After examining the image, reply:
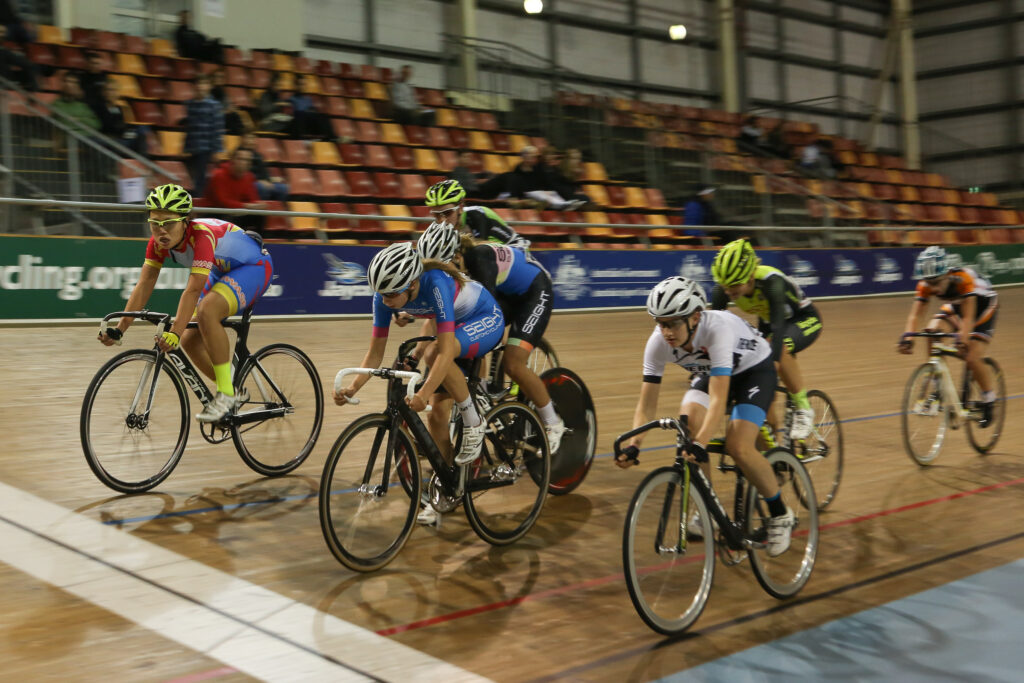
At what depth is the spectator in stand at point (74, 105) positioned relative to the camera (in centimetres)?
941

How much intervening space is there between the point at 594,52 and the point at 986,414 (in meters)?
16.8

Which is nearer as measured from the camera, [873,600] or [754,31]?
[873,600]

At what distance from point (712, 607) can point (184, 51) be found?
36.3 ft

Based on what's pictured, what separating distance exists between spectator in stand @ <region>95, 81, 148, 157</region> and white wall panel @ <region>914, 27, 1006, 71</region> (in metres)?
25.8

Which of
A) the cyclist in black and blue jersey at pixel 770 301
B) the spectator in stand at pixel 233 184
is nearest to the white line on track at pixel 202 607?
the cyclist in black and blue jersey at pixel 770 301

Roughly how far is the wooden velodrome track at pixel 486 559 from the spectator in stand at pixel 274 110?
5.19 meters

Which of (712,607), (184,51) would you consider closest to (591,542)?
(712,607)

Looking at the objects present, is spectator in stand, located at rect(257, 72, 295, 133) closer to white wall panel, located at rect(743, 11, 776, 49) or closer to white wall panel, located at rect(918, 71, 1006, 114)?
white wall panel, located at rect(743, 11, 776, 49)

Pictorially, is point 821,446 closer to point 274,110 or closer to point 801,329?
point 801,329

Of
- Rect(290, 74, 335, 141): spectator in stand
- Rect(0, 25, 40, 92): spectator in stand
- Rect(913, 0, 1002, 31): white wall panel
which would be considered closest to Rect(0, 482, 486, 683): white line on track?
Rect(0, 25, 40, 92): spectator in stand

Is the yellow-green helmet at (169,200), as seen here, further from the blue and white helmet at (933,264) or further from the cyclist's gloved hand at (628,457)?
the blue and white helmet at (933,264)

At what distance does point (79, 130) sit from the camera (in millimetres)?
8945

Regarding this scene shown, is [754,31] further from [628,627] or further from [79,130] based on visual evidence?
[628,627]

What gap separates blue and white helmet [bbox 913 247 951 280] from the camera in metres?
6.23
